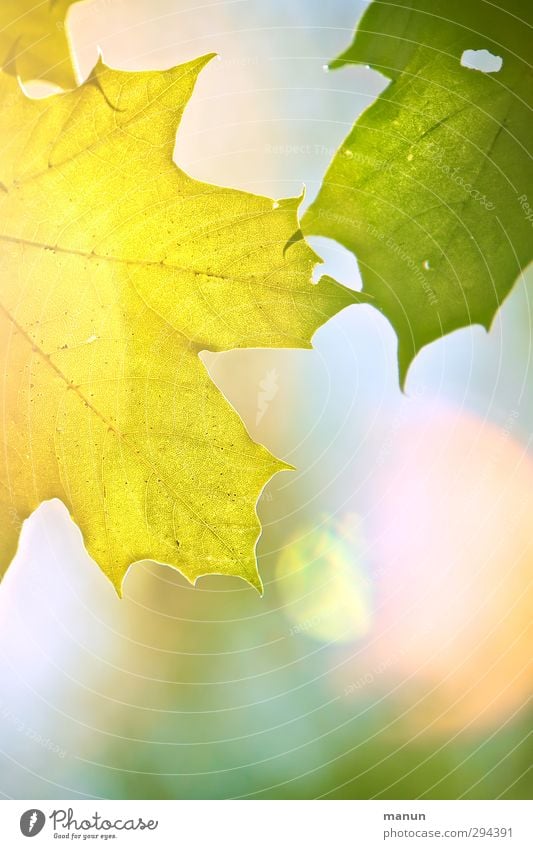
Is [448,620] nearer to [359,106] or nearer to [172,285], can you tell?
[172,285]

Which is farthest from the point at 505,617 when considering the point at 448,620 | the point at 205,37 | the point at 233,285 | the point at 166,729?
the point at 205,37

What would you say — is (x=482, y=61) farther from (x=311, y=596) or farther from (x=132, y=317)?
(x=311, y=596)

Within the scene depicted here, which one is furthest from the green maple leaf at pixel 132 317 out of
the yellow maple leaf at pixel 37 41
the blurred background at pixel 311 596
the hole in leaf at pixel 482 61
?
the hole in leaf at pixel 482 61
